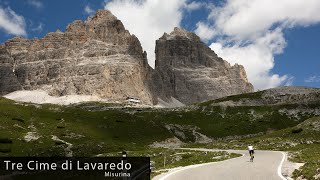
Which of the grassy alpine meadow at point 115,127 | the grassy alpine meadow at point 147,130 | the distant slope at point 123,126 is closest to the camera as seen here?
the grassy alpine meadow at point 147,130

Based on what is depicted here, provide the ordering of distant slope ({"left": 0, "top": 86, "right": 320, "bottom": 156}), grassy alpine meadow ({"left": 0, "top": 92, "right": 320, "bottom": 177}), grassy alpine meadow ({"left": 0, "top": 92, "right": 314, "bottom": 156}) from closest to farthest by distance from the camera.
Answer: grassy alpine meadow ({"left": 0, "top": 92, "right": 320, "bottom": 177}) < grassy alpine meadow ({"left": 0, "top": 92, "right": 314, "bottom": 156}) < distant slope ({"left": 0, "top": 86, "right": 320, "bottom": 156})

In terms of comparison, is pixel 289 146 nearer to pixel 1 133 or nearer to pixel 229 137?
pixel 229 137

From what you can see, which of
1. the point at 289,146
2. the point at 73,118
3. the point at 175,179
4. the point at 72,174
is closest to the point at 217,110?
the point at 73,118

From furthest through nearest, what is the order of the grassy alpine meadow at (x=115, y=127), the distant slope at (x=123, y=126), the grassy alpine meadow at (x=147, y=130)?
1. the distant slope at (x=123, y=126)
2. the grassy alpine meadow at (x=115, y=127)
3. the grassy alpine meadow at (x=147, y=130)

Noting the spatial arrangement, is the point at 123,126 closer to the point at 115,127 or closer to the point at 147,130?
the point at 115,127

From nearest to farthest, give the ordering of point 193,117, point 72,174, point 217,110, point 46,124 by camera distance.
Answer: point 72,174, point 46,124, point 193,117, point 217,110

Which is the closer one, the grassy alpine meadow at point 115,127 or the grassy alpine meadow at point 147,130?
the grassy alpine meadow at point 147,130

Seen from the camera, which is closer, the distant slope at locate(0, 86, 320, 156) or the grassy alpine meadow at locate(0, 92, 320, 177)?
the grassy alpine meadow at locate(0, 92, 320, 177)

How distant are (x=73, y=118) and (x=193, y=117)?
40783mm

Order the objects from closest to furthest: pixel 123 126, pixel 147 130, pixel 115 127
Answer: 1. pixel 147 130
2. pixel 115 127
3. pixel 123 126

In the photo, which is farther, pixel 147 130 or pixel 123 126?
pixel 123 126

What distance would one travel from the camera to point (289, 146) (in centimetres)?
6675

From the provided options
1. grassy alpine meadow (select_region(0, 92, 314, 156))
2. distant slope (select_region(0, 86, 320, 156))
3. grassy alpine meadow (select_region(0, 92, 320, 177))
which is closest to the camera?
grassy alpine meadow (select_region(0, 92, 320, 177))

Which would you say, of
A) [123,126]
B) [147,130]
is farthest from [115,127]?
[147,130]
